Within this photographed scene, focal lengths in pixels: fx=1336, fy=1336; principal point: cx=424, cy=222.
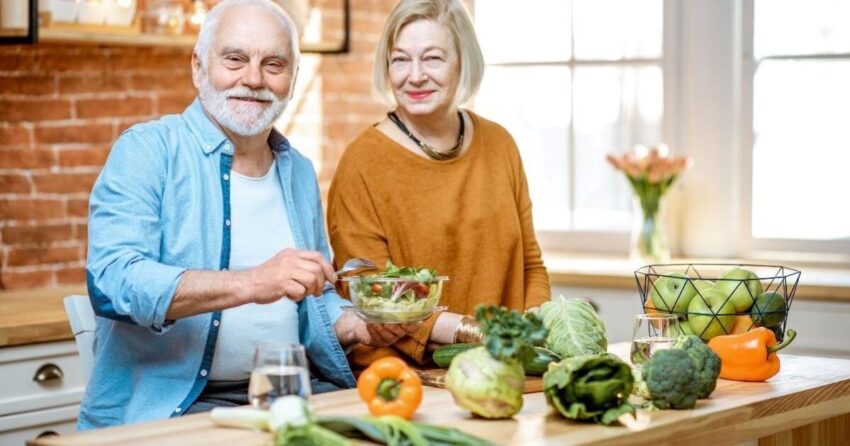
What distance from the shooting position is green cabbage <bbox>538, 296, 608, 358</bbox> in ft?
9.19

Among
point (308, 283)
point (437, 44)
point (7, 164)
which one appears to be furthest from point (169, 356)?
point (7, 164)

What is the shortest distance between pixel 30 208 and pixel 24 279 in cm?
22

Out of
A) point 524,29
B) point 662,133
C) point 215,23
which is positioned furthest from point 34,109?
point 662,133

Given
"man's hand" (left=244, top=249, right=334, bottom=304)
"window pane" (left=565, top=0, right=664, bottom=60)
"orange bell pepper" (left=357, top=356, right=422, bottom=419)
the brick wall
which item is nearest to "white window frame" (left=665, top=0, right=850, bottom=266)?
"window pane" (left=565, top=0, right=664, bottom=60)

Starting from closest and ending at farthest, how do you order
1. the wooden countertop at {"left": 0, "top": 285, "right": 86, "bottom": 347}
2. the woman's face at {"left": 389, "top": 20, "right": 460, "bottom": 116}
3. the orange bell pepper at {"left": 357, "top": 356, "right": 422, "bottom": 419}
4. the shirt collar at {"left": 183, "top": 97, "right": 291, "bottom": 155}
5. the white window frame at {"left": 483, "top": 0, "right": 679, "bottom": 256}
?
1. the orange bell pepper at {"left": 357, "top": 356, "right": 422, "bottom": 419}
2. the shirt collar at {"left": 183, "top": 97, "right": 291, "bottom": 155}
3. the woman's face at {"left": 389, "top": 20, "right": 460, "bottom": 116}
4. the wooden countertop at {"left": 0, "top": 285, "right": 86, "bottom": 347}
5. the white window frame at {"left": 483, "top": 0, "right": 679, "bottom": 256}

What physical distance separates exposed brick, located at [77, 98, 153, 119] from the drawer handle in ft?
3.17

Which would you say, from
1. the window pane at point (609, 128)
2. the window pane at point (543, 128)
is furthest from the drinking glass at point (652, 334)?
the window pane at point (543, 128)

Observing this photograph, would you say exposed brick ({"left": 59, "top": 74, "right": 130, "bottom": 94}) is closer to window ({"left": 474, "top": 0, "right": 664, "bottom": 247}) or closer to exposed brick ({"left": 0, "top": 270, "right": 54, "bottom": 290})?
exposed brick ({"left": 0, "top": 270, "right": 54, "bottom": 290})

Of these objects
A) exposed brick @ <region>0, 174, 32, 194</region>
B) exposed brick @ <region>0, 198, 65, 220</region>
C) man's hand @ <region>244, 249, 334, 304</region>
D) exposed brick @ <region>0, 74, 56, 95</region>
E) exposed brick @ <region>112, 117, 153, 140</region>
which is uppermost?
exposed brick @ <region>0, 74, 56, 95</region>

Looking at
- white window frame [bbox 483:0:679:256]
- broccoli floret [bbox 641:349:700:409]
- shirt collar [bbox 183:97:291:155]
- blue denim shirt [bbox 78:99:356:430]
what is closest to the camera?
broccoli floret [bbox 641:349:700:409]

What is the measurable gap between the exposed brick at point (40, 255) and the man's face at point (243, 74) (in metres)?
1.41

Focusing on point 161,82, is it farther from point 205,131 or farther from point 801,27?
point 801,27

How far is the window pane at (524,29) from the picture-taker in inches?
203

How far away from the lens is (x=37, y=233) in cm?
422
